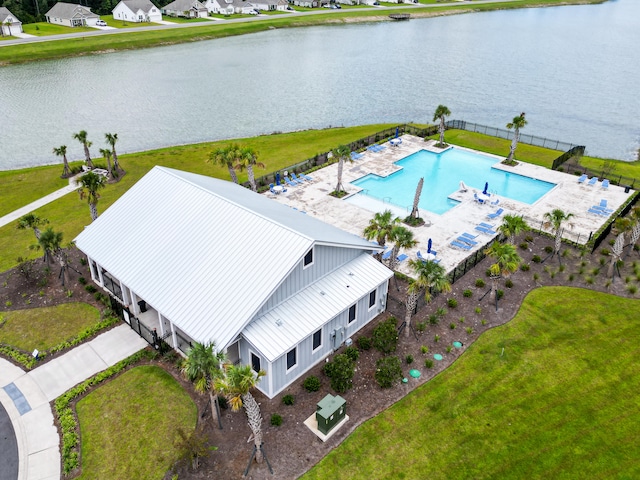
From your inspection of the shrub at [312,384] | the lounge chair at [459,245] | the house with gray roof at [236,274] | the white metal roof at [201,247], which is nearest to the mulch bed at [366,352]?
the shrub at [312,384]

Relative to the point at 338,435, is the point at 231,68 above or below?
above

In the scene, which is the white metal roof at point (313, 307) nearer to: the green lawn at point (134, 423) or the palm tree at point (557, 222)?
the green lawn at point (134, 423)

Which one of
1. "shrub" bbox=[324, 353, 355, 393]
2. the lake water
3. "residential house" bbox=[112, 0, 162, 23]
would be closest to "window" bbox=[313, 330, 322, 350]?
"shrub" bbox=[324, 353, 355, 393]

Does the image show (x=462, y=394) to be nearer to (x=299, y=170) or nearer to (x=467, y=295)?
(x=467, y=295)

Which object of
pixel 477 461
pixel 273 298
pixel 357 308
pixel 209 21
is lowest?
pixel 477 461

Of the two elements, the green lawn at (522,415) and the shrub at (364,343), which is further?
the shrub at (364,343)

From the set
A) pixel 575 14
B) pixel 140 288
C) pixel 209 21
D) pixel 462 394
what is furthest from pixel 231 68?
pixel 575 14

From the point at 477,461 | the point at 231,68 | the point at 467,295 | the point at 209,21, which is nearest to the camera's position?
the point at 477,461
